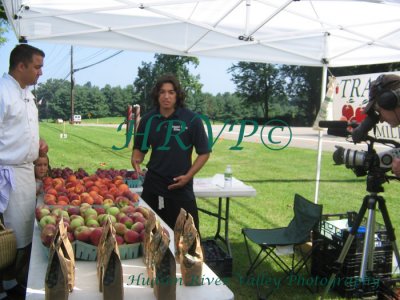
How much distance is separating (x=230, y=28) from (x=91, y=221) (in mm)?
3296

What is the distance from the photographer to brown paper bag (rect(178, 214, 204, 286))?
151 centimetres

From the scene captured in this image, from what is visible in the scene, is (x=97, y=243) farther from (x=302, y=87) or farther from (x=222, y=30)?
(x=302, y=87)

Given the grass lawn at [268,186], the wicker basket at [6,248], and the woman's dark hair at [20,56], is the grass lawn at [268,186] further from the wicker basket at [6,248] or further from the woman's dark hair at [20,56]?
the woman's dark hair at [20,56]

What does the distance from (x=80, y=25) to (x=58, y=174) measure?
1.87 metres

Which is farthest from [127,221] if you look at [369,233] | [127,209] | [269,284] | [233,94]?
[233,94]

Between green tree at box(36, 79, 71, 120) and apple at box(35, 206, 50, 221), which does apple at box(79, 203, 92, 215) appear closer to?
apple at box(35, 206, 50, 221)

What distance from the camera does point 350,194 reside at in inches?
311

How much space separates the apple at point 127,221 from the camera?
1.93m

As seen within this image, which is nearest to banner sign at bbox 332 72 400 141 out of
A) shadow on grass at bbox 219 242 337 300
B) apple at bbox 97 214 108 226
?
shadow on grass at bbox 219 242 337 300

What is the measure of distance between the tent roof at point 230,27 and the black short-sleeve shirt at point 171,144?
110cm

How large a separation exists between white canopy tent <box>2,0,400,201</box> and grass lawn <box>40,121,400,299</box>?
7.36ft

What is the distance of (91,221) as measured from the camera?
1928 mm

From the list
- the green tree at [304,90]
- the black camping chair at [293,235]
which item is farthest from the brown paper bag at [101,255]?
the green tree at [304,90]

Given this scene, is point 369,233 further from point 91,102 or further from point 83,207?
point 91,102
